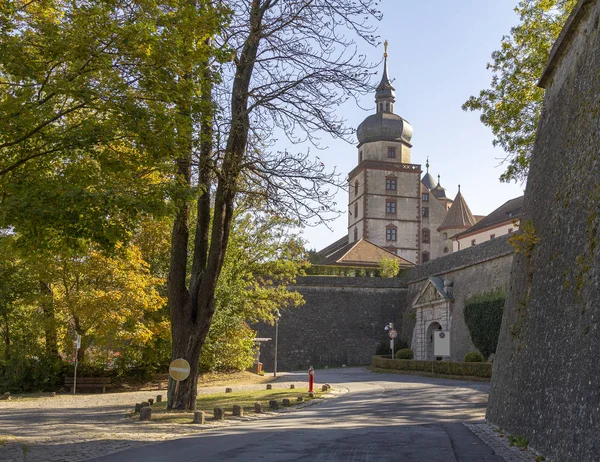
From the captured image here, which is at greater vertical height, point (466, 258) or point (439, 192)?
point (439, 192)

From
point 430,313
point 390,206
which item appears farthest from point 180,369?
point 390,206

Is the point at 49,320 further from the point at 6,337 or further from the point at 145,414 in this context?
the point at 145,414

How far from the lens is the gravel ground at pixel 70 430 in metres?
9.59

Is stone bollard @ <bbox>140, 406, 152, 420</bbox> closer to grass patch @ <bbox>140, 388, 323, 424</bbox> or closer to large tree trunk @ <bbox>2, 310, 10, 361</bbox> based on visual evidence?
grass patch @ <bbox>140, 388, 323, 424</bbox>

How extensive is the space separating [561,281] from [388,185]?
222ft

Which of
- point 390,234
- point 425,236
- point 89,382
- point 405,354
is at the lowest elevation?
point 89,382

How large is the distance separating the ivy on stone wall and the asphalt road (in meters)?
14.1

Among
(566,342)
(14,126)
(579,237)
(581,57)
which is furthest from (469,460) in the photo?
(14,126)

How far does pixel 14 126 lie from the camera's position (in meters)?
9.33

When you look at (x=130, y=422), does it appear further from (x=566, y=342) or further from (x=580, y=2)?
(x=580, y=2)

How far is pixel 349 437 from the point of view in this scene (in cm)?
1105

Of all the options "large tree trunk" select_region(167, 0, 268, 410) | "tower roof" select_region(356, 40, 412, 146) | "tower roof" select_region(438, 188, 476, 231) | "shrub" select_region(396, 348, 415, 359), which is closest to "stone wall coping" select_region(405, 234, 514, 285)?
"shrub" select_region(396, 348, 415, 359)

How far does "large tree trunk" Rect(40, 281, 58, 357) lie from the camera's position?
25828 mm

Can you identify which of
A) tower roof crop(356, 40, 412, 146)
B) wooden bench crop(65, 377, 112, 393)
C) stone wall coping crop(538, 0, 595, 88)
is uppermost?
tower roof crop(356, 40, 412, 146)
